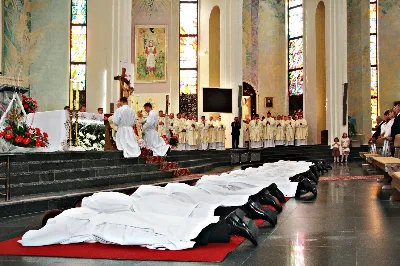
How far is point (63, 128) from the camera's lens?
12.4 meters

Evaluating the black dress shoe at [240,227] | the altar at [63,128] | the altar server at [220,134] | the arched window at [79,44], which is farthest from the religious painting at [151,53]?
the black dress shoe at [240,227]

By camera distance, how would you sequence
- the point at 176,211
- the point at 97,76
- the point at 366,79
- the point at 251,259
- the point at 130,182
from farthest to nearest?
the point at 366,79 → the point at 97,76 → the point at 130,182 → the point at 176,211 → the point at 251,259

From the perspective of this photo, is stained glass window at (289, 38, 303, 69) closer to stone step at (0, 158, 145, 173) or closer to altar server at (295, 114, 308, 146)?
altar server at (295, 114, 308, 146)

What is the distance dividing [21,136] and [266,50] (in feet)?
63.5

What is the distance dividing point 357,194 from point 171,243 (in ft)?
18.7

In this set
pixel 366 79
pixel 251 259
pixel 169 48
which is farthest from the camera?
pixel 366 79

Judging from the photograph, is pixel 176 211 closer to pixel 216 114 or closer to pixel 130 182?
pixel 130 182

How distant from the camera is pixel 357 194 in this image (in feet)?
29.8

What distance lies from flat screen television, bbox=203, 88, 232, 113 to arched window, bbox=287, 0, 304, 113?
17.3ft

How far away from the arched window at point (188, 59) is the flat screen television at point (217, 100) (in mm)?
2684

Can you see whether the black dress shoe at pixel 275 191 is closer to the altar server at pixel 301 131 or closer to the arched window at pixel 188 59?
the altar server at pixel 301 131

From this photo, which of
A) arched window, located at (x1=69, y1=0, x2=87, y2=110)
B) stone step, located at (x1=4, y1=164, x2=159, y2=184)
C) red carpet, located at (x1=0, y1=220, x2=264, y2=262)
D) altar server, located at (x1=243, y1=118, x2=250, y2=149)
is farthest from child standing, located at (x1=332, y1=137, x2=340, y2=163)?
red carpet, located at (x1=0, y1=220, x2=264, y2=262)

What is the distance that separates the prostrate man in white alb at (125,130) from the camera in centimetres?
1263

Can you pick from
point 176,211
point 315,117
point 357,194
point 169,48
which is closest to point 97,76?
point 169,48
